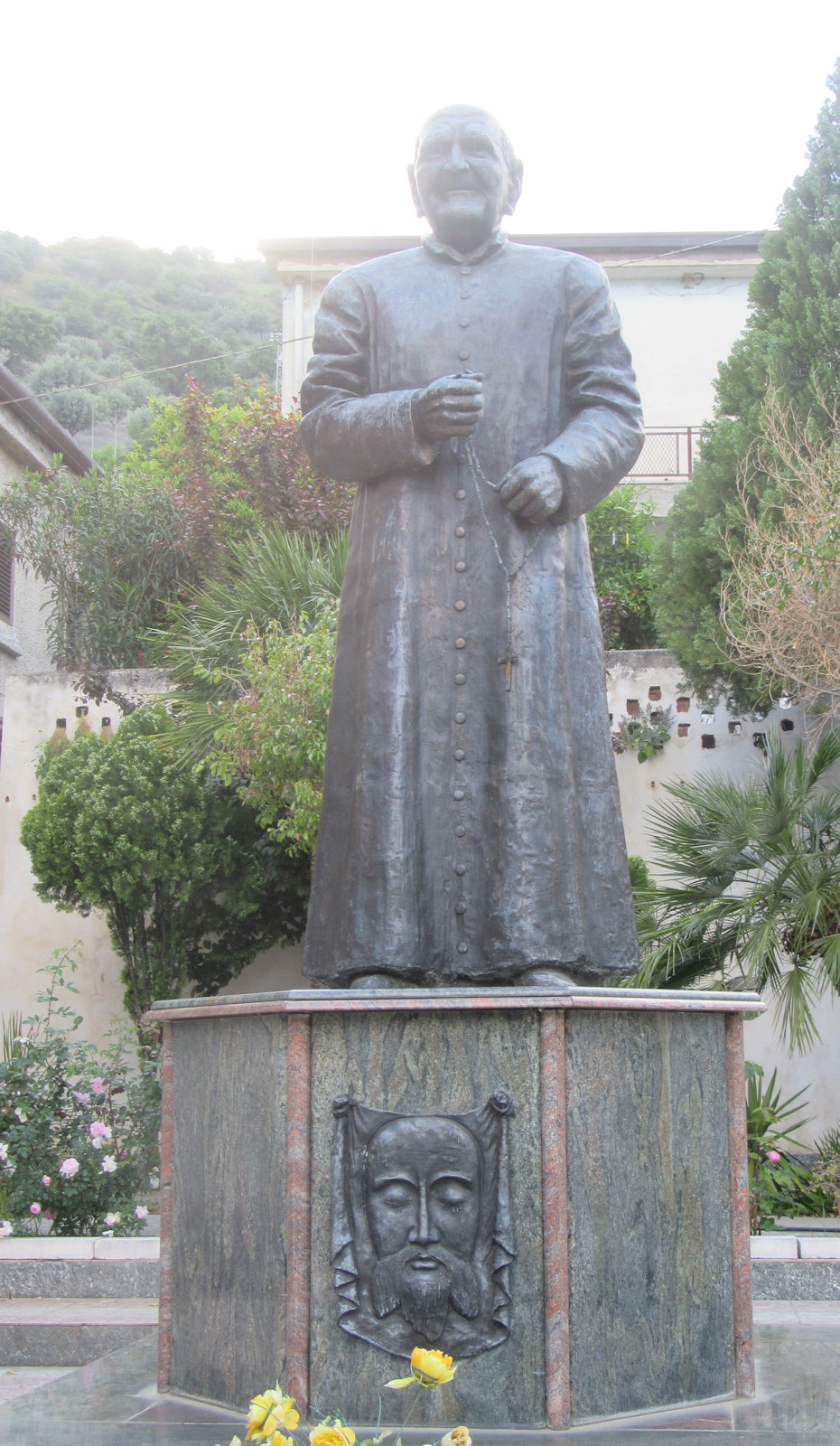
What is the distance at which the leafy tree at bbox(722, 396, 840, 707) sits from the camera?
9.85 metres

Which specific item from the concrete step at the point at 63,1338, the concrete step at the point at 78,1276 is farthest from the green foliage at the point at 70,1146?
the concrete step at the point at 63,1338

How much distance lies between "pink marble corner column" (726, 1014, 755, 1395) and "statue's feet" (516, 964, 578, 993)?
0.37 metres

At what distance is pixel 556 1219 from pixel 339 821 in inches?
43.4

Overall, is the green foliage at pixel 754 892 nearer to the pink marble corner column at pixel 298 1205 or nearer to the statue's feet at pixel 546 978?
the statue's feet at pixel 546 978

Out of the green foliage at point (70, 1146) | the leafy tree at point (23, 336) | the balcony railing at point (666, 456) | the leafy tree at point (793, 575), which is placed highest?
the leafy tree at point (23, 336)

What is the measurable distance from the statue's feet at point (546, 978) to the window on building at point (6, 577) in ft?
53.1

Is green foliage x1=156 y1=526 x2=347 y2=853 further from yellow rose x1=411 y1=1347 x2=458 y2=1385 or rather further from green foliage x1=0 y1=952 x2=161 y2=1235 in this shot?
yellow rose x1=411 y1=1347 x2=458 y2=1385

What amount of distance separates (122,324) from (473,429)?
2187 inches

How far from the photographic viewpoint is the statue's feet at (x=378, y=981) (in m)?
3.15

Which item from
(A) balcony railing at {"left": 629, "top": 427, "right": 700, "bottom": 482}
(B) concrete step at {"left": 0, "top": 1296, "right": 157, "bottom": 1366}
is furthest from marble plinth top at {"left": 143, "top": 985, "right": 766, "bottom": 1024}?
(A) balcony railing at {"left": 629, "top": 427, "right": 700, "bottom": 482}

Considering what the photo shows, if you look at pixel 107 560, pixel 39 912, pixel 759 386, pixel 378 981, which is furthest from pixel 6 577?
pixel 378 981

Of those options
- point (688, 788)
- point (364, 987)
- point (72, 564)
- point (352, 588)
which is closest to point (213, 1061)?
point (364, 987)

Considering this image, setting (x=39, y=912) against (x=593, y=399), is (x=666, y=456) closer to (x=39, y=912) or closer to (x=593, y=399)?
(x=39, y=912)

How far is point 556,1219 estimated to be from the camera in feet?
8.97
